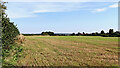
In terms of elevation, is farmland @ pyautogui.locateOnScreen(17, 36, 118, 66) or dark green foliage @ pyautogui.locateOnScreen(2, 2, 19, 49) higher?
dark green foliage @ pyautogui.locateOnScreen(2, 2, 19, 49)

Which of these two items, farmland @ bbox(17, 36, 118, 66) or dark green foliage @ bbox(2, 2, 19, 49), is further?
dark green foliage @ bbox(2, 2, 19, 49)

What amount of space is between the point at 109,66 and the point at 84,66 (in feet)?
3.86

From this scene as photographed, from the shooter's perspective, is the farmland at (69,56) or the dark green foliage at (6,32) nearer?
the farmland at (69,56)

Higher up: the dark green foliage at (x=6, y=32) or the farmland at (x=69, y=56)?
the dark green foliage at (x=6, y=32)

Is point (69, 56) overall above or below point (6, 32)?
below

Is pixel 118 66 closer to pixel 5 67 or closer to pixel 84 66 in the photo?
pixel 84 66

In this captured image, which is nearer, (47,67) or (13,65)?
(47,67)

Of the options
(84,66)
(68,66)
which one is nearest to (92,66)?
(84,66)

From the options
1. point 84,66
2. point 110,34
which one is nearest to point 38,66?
point 84,66

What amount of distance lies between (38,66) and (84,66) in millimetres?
2126

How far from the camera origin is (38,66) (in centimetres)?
510

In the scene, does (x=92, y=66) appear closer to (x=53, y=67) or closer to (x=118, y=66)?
(x=118, y=66)

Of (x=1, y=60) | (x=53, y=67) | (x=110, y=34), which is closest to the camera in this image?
(x=53, y=67)

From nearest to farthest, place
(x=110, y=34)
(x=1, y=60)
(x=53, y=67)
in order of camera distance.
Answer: (x=53, y=67)
(x=1, y=60)
(x=110, y=34)
